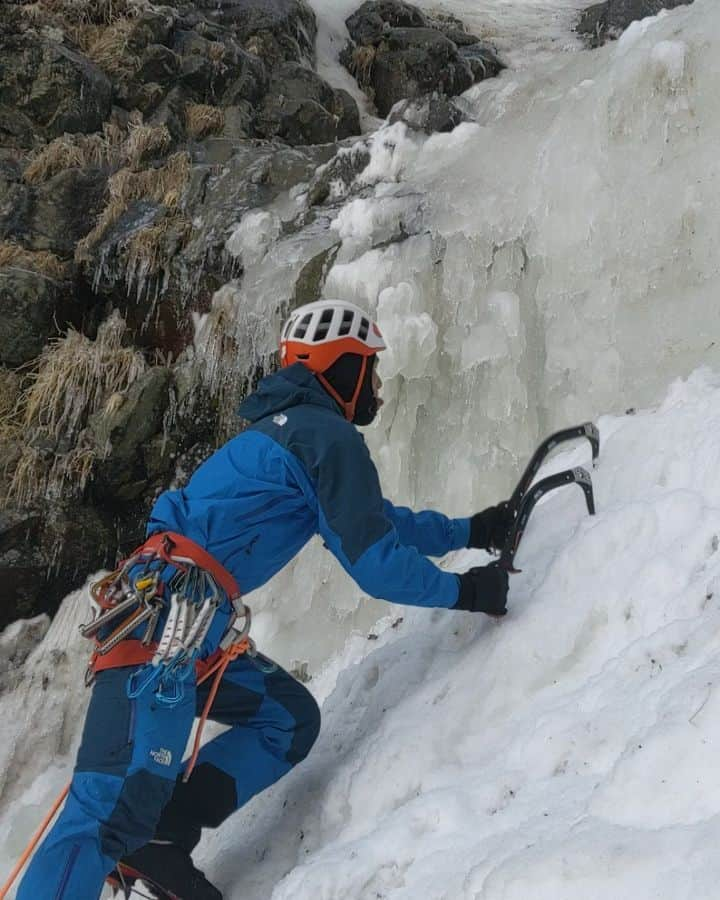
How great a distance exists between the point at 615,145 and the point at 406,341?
4.61 ft

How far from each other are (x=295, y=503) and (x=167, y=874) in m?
1.01

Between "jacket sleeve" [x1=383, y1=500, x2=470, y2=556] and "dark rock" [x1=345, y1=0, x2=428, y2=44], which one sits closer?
"jacket sleeve" [x1=383, y1=500, x2=470, y2=556]

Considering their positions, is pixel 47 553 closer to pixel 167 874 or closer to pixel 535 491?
pixel 167 874

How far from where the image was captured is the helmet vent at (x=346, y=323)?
2482 mm

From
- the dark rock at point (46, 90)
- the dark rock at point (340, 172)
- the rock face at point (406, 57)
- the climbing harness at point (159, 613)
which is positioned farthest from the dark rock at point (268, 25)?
the climbing harness at point (159, 613)

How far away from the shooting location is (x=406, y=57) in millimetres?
10742

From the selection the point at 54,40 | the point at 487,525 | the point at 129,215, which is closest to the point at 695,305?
the point at 487,525

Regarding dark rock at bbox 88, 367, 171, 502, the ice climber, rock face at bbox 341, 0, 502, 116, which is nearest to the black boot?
the ice climber

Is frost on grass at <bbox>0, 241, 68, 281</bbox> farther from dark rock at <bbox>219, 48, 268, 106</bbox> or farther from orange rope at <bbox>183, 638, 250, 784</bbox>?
orange rope at <bbox>183, 638, 250, 784</bbox>

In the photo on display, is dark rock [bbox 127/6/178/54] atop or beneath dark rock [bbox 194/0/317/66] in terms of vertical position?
atop

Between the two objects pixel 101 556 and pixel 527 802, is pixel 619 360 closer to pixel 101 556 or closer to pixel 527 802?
pixel 527 802

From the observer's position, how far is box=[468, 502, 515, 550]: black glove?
2.55m

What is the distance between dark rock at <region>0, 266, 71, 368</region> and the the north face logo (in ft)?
18.1

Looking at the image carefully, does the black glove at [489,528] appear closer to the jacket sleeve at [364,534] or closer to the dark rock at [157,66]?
the jacket sleeve at [364,534]
